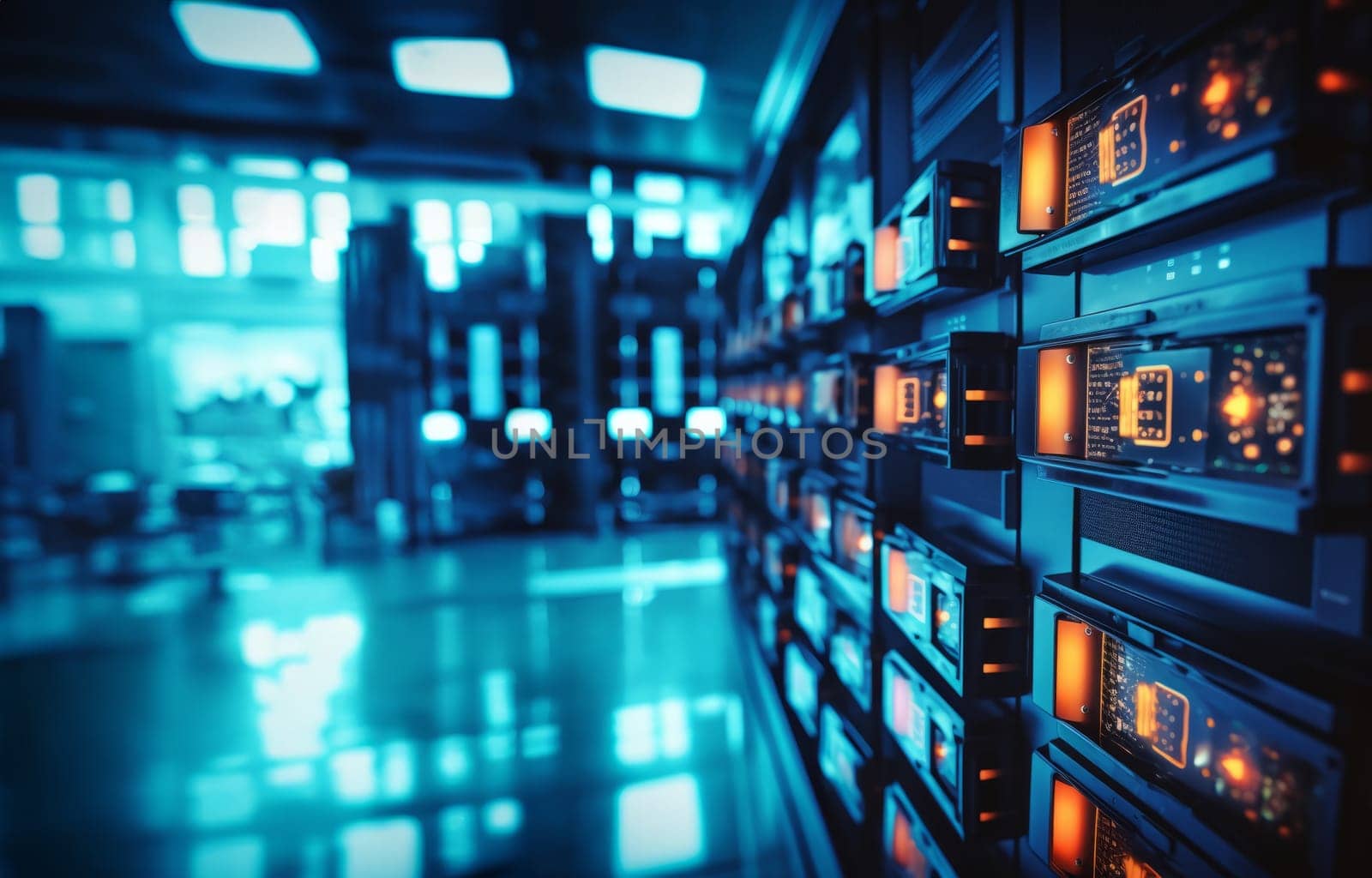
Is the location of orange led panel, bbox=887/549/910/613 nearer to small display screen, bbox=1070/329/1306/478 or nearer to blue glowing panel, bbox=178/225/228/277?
small display screen, bbox=1070/329/1306/478

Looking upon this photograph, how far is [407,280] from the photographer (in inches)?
248

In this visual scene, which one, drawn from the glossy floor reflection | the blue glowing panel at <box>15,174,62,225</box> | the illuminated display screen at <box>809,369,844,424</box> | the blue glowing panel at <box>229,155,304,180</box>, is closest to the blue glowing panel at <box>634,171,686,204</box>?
the blue glowing panel at <box>229,155,304,180</box>

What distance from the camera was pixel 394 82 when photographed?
401 centimetres

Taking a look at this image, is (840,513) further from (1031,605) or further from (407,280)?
(407,280)

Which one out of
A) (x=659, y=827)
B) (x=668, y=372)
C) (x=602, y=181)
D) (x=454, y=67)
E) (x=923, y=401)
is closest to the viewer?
(x=923, y=401)

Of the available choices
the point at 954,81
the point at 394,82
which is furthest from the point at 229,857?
the point at 394,82

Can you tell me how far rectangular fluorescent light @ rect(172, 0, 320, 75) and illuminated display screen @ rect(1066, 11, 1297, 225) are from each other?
484 centimetres

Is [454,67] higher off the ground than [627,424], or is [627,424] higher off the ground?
[454,67]

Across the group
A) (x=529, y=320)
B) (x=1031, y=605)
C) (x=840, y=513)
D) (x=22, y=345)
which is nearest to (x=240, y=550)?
(x=22, y=345)

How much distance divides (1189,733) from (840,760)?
4.89 feet

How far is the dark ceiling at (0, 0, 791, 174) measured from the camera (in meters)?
3.28

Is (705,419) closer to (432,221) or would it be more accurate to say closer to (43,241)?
(432,221)

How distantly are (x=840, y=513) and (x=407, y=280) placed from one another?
6.53 m

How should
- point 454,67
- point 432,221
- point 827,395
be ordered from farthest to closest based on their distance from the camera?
point 432,221 → point 454,67 → point 827,395
